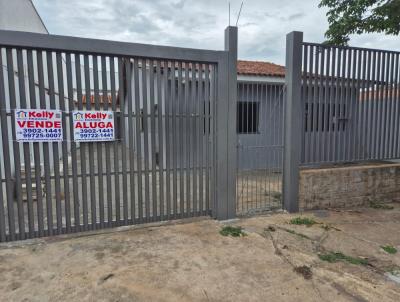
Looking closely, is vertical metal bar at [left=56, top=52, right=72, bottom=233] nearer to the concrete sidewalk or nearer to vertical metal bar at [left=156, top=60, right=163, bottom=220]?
the concrete sidewalk

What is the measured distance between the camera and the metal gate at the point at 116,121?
12.3 ft

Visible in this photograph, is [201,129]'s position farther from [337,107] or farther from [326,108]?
[337,107]

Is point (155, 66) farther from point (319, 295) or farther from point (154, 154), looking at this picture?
point (319, 295)

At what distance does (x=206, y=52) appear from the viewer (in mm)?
4465

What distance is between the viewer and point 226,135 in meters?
4.70

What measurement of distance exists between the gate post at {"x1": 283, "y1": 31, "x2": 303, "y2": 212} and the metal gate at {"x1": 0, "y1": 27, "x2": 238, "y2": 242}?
50.9 inches

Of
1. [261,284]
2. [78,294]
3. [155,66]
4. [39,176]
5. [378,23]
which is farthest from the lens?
[378,23]

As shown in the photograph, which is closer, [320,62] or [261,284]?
[261,284]

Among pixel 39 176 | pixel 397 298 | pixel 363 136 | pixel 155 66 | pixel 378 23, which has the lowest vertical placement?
pixel 397 298

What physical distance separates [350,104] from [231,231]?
3.45 m

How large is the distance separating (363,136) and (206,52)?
3639 mm

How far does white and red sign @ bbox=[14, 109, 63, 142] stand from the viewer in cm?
372

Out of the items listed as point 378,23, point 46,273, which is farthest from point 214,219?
point 378,23

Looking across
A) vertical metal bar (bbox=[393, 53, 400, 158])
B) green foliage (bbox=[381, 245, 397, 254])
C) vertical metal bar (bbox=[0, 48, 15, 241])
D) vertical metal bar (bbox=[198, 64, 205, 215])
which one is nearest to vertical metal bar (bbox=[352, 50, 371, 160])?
vertical metal bar (bbox=[393, 53, 400, 158])
